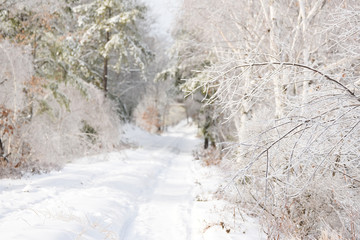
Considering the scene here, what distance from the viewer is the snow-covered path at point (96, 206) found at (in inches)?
165

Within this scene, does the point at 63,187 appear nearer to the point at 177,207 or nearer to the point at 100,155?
the point at 177,207

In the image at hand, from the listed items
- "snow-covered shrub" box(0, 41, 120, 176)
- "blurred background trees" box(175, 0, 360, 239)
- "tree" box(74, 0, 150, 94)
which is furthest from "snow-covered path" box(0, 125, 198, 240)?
"tree" box(74, 0, 150, 94)

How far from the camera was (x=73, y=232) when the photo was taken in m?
3.95

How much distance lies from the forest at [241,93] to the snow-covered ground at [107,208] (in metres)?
0.85

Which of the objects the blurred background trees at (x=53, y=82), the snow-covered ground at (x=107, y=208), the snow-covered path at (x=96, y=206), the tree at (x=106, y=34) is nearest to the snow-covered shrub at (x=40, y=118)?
the blurred background trees at (x=53, y=82)

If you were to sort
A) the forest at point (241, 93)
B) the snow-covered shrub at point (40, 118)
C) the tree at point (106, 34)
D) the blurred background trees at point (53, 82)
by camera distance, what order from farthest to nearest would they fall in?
1. the tree at point (106, 34)
2. the blurred background trees at point (53, 82)
3. the snow-covered shrub at point (40, 118)
4. the forest at point (241, 93)

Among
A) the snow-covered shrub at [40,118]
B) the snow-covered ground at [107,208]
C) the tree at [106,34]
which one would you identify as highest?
the tree at [106,34]

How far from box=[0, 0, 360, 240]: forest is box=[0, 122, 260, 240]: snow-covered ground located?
A: 0.85 metres

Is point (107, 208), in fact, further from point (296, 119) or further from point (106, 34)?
point (106, 34)

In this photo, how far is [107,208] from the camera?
5.56 meters

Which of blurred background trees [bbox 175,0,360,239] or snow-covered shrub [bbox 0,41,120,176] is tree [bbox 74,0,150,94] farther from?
blurred background trees [bbox 175,0,360,239]

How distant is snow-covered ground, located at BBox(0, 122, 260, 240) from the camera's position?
425 cm

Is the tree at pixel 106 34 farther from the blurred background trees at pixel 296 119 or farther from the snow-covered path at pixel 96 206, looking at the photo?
the snow-covered path at pixel 96 206

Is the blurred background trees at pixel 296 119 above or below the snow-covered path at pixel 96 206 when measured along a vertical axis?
above
